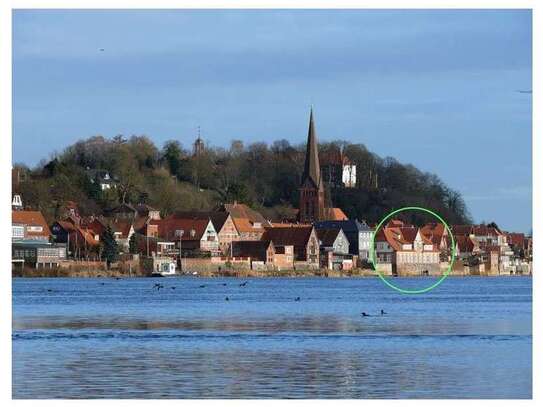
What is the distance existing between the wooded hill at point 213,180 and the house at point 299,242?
15611 millimetres

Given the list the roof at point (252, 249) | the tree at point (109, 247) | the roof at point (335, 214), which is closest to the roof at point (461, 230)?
the roof at point (335, 214)

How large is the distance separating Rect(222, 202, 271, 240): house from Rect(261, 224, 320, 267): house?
1.89 m

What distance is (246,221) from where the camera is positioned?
14062 cm

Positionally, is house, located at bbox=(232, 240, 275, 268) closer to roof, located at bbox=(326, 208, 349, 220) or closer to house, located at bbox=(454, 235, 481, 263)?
house, located at bbox=(454, 235, 481, 263)

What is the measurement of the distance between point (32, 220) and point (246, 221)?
2767cm

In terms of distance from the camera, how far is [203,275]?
124 metres

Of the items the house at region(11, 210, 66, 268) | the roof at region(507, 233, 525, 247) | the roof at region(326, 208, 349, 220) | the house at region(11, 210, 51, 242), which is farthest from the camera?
the roof at region(507, 233, 525, 247)

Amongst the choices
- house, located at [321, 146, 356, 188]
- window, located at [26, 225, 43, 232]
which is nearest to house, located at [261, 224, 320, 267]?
window, located at [26, 225, 43, 232]

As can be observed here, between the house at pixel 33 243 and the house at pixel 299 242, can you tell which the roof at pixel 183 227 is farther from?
the house at pixel 33 243

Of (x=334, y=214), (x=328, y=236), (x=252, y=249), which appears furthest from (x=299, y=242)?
(x=334, y=214)

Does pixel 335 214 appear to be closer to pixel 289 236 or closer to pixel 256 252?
pixel 289 236

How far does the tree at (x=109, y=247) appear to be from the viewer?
381ft

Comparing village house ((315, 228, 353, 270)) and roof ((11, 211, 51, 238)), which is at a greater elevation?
roof ((11, 211, 51, 238))

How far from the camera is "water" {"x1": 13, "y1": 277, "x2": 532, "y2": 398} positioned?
88.2 ft
